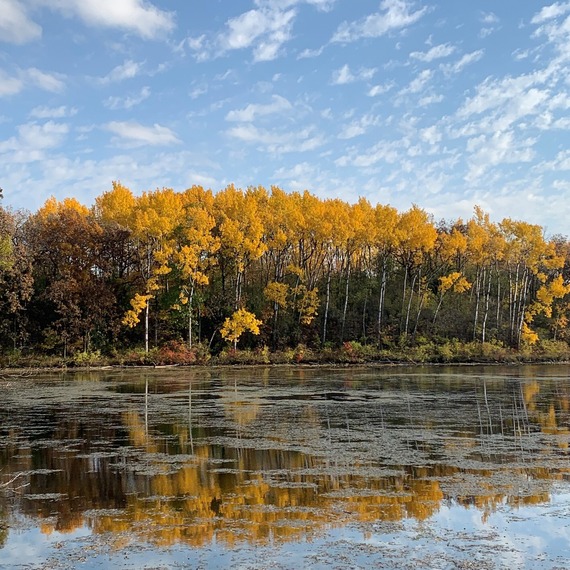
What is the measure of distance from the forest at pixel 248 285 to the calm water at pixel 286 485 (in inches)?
984

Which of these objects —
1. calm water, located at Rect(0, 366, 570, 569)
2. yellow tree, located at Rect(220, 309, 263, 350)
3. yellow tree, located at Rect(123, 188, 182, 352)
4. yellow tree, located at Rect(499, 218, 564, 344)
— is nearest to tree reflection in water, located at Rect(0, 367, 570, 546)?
calm water, located at Rect(0, 366, 570, 569)

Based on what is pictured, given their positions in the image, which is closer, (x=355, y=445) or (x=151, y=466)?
(x=151, y=466)

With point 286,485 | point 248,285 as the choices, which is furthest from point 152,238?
point 286,485

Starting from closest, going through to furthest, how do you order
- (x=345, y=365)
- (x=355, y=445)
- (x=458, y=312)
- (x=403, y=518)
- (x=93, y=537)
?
1. (x=93, y=537)
2. (x=403, y=518)
3. (x=355, y=445)
4. (x=345, y=365)
5. (x=458, y=312)

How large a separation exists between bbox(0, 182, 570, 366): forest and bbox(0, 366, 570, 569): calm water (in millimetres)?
25003

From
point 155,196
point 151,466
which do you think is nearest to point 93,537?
point 151,466

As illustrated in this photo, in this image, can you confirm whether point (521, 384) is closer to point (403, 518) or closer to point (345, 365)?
point (345, 365)

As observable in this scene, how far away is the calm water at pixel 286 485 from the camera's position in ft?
22.8

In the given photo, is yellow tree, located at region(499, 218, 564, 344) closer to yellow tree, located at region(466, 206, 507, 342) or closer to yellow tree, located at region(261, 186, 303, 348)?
yellow tree, located at region(466, 206, 507, 342)

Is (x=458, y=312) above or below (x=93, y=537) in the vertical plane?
above

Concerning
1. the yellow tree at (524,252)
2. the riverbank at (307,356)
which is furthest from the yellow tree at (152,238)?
the yellow tree at (524,252)

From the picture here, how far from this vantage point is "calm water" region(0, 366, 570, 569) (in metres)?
6.94

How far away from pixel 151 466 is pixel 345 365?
34.7 metres

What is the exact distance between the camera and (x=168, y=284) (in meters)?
49.7
